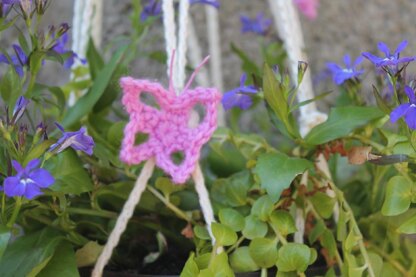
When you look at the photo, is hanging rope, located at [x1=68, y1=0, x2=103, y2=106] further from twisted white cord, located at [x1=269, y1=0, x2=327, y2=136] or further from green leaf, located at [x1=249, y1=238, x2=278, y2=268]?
green leaf, located at [x1=249, y1=238, x2=278, y2=268]

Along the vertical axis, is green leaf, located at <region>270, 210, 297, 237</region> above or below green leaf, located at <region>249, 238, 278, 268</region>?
above

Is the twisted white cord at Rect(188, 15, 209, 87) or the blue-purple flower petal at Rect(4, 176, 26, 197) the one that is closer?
the blue-purple flower petal at Rect(4, 176, 26, 197)

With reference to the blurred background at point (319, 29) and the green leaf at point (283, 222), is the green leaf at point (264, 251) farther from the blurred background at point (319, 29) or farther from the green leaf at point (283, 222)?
the blurred background at point (319, 29)

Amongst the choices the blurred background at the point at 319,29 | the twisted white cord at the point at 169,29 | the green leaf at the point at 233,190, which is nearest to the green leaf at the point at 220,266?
the green leaf at the point at 233,190

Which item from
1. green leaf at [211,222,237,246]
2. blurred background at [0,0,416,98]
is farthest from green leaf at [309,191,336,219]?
blurred background at [0,0,416,98]

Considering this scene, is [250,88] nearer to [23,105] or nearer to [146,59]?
[23,105]

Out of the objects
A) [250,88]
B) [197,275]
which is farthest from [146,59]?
[197,275]
